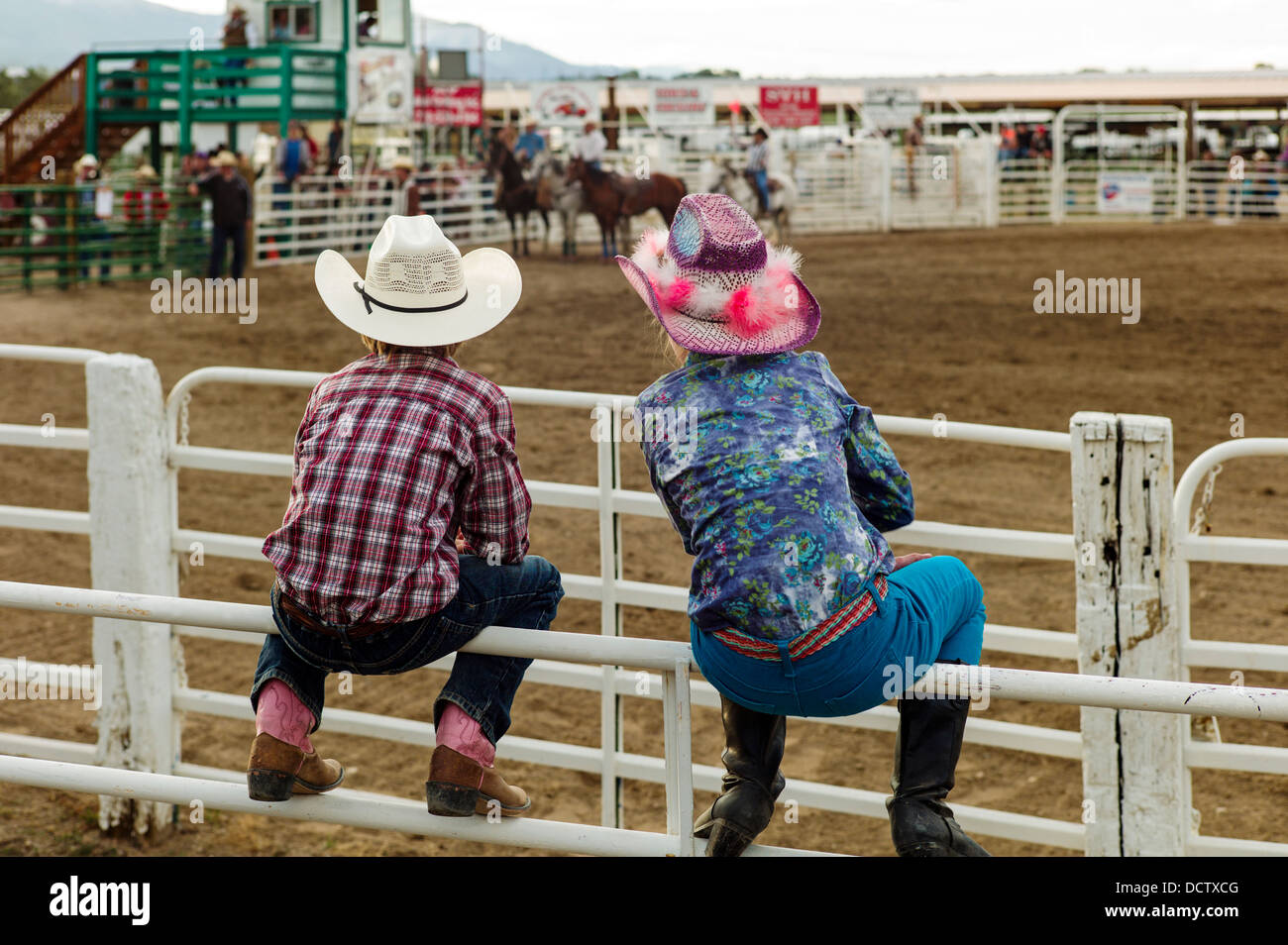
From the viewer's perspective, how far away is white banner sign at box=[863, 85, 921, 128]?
27.0 meters

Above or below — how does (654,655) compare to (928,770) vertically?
above

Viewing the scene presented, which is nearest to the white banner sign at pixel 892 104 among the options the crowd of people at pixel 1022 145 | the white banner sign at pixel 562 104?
the crowd of people at pixel 1022 145

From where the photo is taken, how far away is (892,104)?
27.1 metres

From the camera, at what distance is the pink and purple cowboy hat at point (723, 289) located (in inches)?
99.6

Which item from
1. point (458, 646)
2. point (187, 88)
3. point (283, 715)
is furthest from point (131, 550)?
point (187, 88)

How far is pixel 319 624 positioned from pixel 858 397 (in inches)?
306

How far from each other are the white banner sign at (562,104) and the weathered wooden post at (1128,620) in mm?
23115

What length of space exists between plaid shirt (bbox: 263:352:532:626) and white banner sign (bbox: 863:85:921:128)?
2566 centimetres

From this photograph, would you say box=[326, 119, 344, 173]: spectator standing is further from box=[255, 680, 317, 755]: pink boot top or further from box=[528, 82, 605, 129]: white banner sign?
box=[255, 680, 317, 755]: pink boot top

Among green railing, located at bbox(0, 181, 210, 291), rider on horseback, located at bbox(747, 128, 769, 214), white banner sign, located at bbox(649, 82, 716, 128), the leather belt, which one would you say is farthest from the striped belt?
white banner sign, located at bbox(649, 82, 716, 128)

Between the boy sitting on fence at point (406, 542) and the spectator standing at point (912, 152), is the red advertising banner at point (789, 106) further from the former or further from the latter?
the boy sitting on fence at point (406, 542)

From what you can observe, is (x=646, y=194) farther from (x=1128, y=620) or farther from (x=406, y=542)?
(x=406, y=542)
